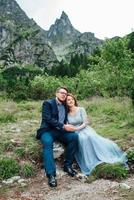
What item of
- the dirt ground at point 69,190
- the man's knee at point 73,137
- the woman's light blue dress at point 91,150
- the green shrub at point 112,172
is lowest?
the dirt ground at point 69,190

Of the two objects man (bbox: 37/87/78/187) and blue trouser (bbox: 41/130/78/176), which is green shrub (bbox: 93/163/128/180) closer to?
man (bbox: 37/87/78/187)

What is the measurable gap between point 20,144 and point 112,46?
2566cm

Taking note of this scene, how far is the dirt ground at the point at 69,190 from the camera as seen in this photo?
31.1 feet

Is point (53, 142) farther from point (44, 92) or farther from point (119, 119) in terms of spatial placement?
point (44, 92)

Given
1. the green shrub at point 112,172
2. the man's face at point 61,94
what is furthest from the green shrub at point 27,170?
the man's face at point 61,94

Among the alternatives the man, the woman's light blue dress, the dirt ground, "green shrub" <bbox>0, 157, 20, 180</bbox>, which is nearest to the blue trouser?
the man

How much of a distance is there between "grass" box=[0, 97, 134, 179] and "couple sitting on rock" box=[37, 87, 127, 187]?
1.92ft

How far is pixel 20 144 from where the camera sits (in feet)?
41.0

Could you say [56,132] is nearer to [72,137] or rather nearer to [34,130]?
[72,137]

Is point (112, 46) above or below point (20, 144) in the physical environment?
above

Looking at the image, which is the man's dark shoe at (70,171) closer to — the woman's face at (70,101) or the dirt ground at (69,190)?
the dirt ground at (69,190)

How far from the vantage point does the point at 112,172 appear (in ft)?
35.1

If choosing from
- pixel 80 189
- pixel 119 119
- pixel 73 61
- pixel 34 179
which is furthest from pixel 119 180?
pixel 73 61

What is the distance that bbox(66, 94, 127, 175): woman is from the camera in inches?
449
